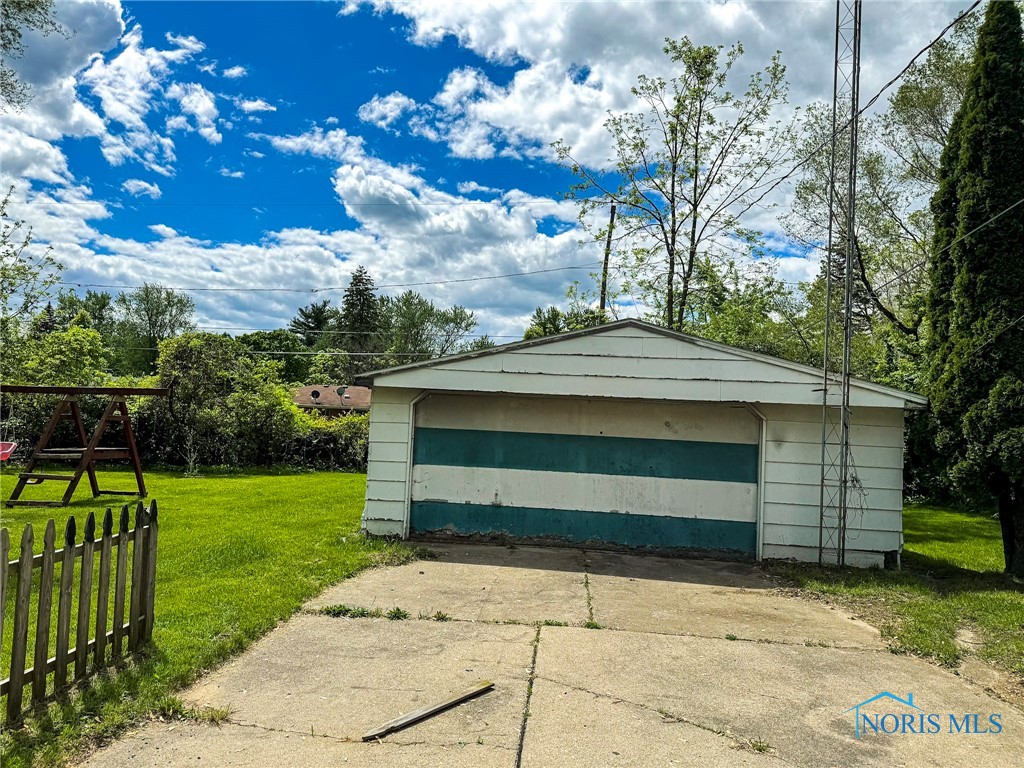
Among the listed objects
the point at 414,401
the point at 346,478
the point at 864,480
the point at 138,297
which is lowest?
the point at 346,478

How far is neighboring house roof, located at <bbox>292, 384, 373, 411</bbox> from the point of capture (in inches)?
1426

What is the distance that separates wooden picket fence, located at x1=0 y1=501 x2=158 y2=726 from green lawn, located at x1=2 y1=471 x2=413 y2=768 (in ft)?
0.51

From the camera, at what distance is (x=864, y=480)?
8.36 metres

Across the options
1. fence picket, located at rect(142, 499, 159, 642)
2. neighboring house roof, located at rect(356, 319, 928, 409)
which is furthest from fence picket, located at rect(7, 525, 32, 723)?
neighboring house roof, located at rect(356, 319, 928, 409)

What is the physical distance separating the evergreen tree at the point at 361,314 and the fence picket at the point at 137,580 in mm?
46026

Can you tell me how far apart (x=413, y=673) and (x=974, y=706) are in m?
3.47

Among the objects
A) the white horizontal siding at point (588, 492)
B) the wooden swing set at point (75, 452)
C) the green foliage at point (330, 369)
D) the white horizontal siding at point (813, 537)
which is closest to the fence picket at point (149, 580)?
the white horizontal siding at point (588, 492)

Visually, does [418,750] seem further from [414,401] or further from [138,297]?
[138,297]

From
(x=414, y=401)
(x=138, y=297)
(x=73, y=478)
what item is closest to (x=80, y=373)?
(x=73, y=478)

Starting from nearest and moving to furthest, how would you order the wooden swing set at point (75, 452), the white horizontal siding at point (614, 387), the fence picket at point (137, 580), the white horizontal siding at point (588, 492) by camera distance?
the fence picket at point (137, 580)
the white horizontal siding at point (614, 387)
the white horizontal siding at point (588, 492)
the wooden swing set at point (75, 452)

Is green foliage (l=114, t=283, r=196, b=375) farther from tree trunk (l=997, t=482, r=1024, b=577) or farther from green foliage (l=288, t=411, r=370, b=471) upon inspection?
tree trunk (l=997, t=482, r=1024, b=577)

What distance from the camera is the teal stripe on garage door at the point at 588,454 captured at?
8.81m

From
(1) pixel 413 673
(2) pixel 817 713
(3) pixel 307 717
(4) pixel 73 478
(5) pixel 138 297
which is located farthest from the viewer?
(5) pixel 138 297

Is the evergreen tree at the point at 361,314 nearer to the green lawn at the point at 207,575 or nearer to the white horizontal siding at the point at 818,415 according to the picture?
the green lawn at the point at 207,575
